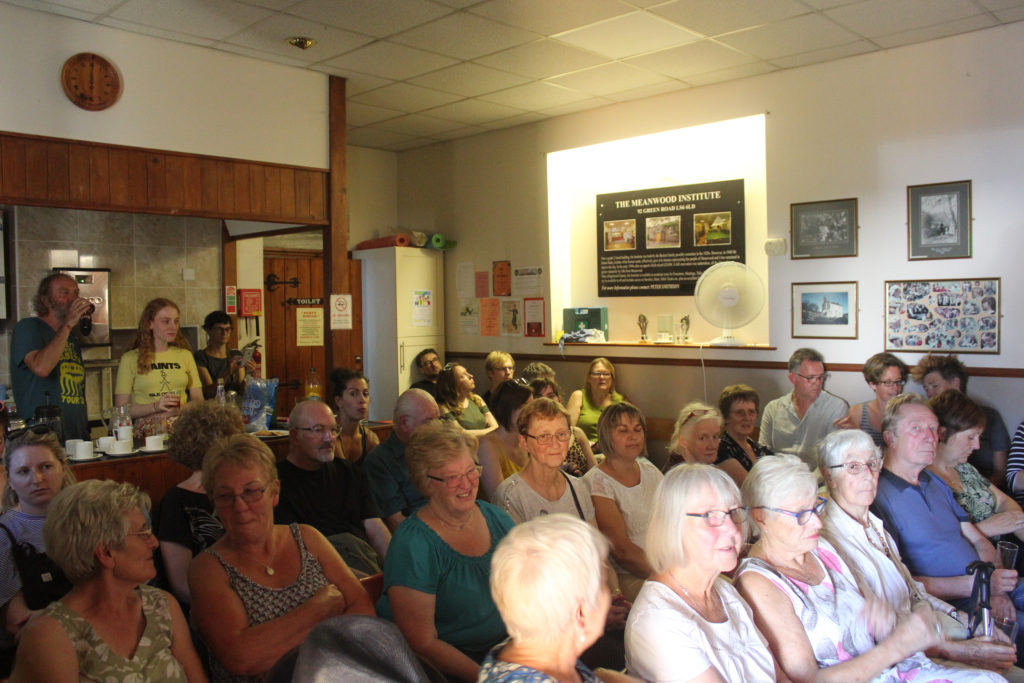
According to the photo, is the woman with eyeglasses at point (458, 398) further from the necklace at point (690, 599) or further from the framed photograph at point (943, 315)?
the necklace at point (690, 599)

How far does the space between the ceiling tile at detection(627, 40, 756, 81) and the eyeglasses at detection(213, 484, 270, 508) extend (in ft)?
13.0

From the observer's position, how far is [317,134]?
17.7ft

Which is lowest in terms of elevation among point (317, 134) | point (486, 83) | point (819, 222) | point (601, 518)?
point (601, 518)

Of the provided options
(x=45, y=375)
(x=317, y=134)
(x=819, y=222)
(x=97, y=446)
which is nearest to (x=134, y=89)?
(x=317, y=134)

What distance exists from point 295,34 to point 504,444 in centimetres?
273

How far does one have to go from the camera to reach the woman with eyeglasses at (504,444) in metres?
3.65

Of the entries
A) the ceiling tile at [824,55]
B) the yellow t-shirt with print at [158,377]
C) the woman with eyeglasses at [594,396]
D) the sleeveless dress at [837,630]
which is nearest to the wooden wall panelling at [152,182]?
the yellow t-shirt with print at [158,377]

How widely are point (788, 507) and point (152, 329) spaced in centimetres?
367

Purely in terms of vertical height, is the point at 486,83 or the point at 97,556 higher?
the point at 486,83

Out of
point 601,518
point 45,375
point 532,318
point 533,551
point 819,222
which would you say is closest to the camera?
point 533,551

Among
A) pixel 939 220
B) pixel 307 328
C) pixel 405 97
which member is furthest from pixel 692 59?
pixel 307 328

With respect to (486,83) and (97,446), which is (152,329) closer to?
(97,446)

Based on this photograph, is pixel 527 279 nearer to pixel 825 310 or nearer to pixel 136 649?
pixel 825 310

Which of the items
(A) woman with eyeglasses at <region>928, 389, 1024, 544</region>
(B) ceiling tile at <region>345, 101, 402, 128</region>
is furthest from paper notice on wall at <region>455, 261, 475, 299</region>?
(A) woman with eyeglasses at <region>928, 389, 1024, 544</region>
